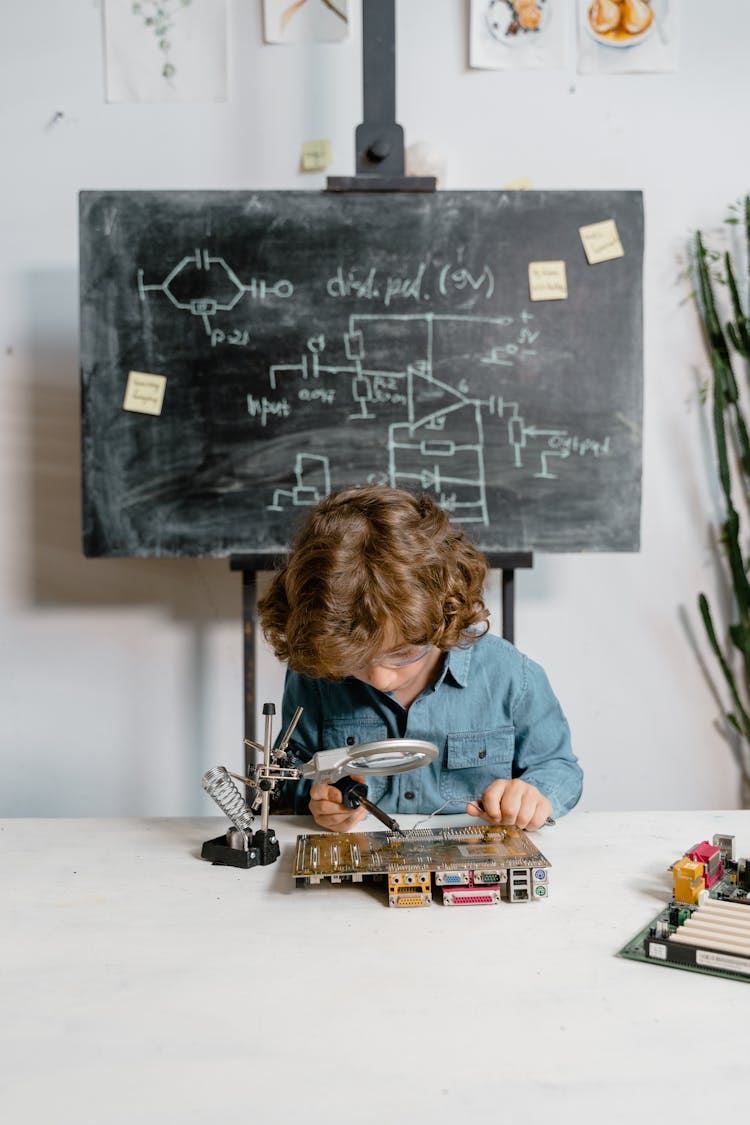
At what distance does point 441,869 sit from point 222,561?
4.98 feet

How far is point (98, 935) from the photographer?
977 mm

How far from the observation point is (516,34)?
2.36 metres

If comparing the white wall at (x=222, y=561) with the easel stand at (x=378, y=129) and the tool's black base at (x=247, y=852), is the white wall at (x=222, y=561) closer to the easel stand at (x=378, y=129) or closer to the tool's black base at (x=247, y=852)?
the easel stand at (x=378, y=129)

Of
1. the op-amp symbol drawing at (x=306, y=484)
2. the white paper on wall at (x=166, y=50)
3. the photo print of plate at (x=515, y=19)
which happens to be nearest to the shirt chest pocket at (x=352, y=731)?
the op-amp symbol drawing at (x=306, y=484)

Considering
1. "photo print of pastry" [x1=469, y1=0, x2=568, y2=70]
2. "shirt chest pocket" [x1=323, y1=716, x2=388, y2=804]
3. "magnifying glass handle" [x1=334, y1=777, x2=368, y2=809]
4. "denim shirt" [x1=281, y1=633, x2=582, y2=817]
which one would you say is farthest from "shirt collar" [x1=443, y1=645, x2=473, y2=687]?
"photo print of pastry" [x1=469, y1=0, x2=568, y2=70]

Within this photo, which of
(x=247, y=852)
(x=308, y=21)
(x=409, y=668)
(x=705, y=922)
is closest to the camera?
(x=705, y=922)

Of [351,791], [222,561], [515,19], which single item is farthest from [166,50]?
[351,791]

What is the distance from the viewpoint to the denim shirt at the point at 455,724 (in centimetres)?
147

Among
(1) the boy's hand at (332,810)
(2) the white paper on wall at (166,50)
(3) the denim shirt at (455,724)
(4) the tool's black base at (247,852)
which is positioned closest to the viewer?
(4) the tool's black base at (247,852)

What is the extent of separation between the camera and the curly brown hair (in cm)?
123

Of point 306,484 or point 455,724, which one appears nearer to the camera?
point 455,724

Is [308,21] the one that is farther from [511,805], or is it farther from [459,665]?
[511,805]

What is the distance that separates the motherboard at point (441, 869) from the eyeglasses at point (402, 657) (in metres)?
0.25

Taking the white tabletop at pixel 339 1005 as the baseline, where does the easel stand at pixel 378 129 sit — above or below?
above
